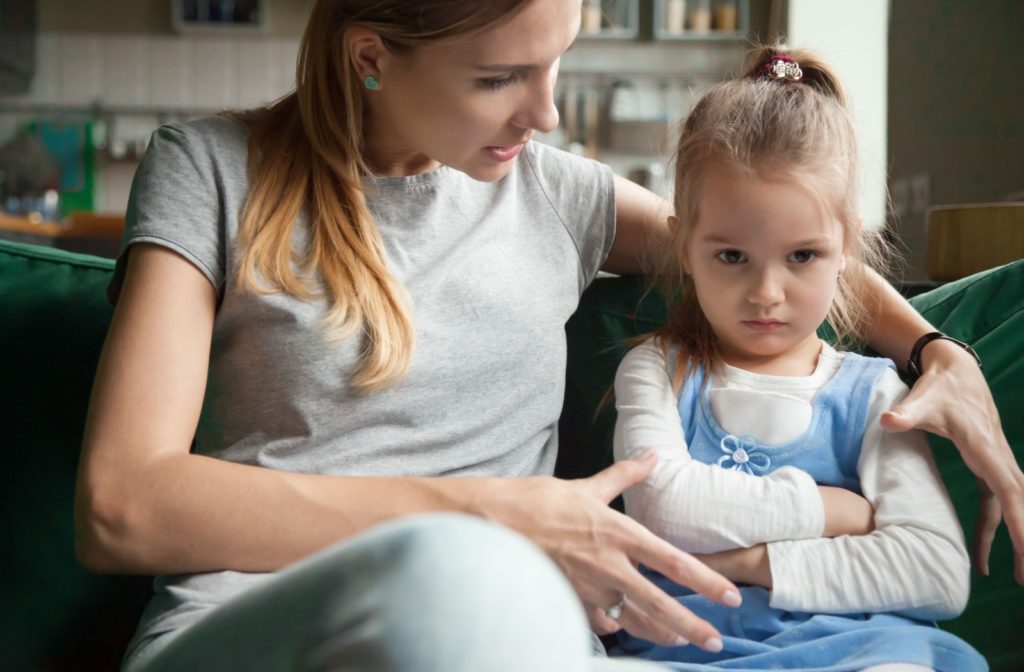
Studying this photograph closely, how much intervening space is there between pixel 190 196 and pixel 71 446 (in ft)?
1.38

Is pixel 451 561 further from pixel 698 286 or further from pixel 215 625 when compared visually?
pixel 698 286

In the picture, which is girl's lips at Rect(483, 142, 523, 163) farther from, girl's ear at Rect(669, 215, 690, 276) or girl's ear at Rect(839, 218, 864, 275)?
girl's ear at Rect(839, 218, 864, 275)

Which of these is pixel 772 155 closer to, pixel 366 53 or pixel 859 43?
pixel 366 53

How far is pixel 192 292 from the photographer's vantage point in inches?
40.6

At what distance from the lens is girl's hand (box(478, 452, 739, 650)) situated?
869 mm

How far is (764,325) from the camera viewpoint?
3.63 feet

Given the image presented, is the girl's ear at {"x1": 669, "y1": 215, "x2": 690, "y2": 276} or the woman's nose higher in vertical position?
the woman's nose

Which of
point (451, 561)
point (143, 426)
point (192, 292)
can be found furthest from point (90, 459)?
point (451, 561)

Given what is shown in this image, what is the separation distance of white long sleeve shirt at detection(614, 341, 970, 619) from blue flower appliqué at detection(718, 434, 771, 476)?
14 mm

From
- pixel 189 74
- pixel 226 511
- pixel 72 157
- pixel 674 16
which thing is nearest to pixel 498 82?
pixel 226 511

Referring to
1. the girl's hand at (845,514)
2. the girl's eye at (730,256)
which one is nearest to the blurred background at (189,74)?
the girl's eye at (730,256)

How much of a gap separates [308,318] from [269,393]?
0.09 meters

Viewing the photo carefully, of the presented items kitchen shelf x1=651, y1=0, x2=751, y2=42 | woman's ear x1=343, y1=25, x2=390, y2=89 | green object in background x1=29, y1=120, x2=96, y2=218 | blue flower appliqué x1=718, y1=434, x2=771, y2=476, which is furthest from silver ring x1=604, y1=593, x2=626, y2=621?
green object in background x1=29, y1=120, x2=96, y2=218

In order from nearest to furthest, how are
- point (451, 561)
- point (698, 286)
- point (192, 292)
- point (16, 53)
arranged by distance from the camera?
point (451, 561) → point (192, 292) → point (698, 286) → point (16, 53)
